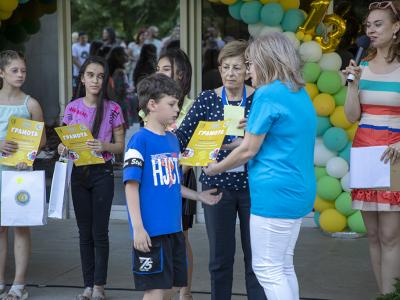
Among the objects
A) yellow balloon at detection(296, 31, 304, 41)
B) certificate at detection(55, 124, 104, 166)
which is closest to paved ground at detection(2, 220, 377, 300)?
certificate at detection(55, 124, 104, 166)

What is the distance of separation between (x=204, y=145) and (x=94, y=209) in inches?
53.8

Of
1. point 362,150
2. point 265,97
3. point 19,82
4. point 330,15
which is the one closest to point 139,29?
point 330,15

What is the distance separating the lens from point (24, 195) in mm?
5133

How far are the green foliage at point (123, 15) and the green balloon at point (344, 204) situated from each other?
2691 mm

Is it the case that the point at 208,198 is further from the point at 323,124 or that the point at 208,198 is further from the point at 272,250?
the point at 323,124

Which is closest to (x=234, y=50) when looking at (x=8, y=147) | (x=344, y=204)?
(x=8, y=147)

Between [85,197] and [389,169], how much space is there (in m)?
2.04

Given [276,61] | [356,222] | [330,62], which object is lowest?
[356,222]

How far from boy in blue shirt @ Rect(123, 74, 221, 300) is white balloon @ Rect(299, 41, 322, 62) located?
9.30 feet

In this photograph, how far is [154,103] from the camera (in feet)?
13.3

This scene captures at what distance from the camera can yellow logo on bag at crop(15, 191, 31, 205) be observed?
5.13 m

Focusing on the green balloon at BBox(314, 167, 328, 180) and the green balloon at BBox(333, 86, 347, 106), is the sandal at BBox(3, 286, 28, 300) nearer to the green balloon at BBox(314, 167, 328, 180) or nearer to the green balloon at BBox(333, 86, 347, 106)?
the green balloon at BBox(314, 167, 328, 180)

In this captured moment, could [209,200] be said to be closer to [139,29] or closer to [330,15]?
[330,15]

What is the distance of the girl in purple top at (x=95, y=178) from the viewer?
5262 millimetres
